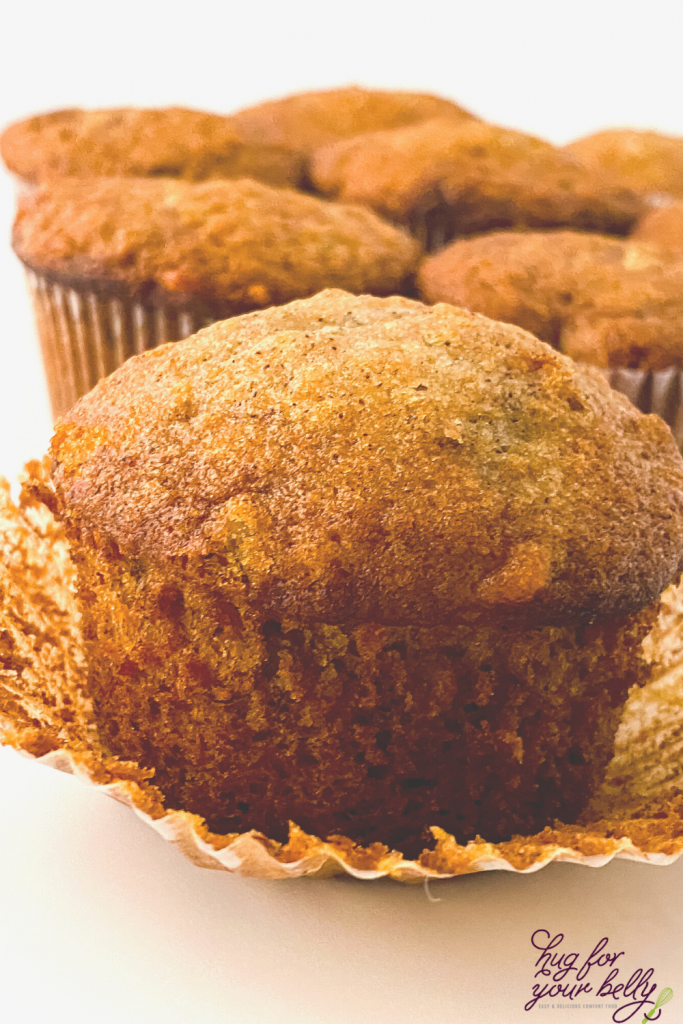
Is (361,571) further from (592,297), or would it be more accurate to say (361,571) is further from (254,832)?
(592,297)

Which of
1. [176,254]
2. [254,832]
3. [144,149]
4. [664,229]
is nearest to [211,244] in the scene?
[176,254]

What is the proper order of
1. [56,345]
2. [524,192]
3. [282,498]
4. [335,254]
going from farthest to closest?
[524,192] → [56,345] → [335,254] → [282,498]

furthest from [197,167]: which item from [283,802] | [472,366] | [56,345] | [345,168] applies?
[283,802]

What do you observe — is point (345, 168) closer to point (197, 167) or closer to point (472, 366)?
point (197, 167)

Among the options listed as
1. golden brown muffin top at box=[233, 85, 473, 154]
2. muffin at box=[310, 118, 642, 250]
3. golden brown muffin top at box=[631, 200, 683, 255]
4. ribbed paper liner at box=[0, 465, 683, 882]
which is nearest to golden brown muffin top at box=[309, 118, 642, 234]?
muffin at box=[310, 118, 642, 250]

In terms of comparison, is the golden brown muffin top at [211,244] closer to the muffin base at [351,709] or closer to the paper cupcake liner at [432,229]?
the paper cupcake liner at [432,229]

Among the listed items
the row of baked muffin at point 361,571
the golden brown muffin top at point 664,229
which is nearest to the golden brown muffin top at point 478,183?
the golden brown muffin top at point 664,229
